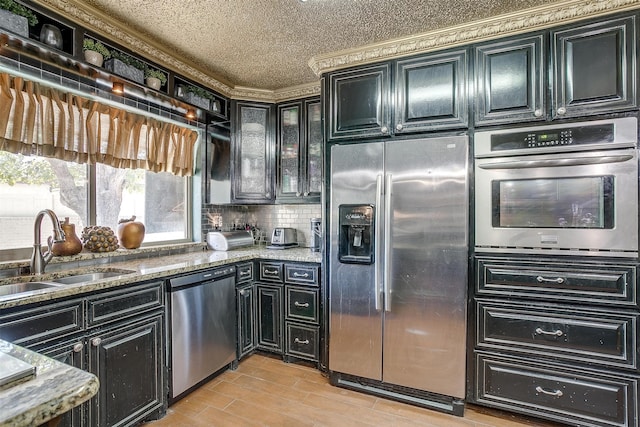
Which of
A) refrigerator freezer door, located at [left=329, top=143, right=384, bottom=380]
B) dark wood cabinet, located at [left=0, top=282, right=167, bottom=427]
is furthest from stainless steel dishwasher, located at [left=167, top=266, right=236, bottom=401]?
refrigerator freezer door, located at [left=329, top=143, right=384, bottom=380]

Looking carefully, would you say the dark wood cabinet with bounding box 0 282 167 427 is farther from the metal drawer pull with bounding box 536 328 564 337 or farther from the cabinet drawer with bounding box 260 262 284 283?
the metal drawer pull with bounding box 536 328 564 337

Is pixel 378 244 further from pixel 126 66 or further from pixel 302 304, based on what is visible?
pixel 126 66

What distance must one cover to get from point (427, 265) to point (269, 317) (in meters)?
1.51

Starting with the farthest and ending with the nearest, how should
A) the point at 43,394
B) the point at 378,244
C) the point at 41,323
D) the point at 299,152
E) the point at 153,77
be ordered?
the point at 299,152 < the point at 153,77 < the point at 378,244 < the point at 41,323 < the point at 43,394

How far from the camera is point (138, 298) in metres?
1.96

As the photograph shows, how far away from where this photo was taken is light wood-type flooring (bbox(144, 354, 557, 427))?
2078 mm

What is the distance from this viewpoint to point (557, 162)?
1.98 m

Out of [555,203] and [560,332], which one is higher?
[555,203]

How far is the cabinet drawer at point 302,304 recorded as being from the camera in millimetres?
2771

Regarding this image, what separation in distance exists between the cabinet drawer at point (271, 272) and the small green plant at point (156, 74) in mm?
1705

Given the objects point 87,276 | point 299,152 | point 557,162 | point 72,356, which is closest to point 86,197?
point 87,276

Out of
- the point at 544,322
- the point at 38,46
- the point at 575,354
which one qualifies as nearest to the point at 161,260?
the point at 38,46

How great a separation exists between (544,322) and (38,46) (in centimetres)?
337

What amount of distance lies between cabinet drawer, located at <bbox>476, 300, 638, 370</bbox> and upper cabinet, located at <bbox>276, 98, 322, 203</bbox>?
1.82 m
